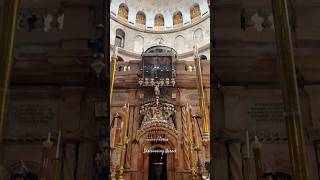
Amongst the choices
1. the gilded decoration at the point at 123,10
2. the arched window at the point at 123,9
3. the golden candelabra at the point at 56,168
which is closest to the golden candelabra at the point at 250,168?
the golden candelabra at the point at 56,168

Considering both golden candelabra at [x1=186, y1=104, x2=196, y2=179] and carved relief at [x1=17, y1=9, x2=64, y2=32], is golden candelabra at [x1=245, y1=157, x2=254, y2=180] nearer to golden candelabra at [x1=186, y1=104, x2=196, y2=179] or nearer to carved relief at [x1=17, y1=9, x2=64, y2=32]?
carved relief at [x1=17, y1=9, x2=64, y2=32]

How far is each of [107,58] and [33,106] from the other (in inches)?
27.9

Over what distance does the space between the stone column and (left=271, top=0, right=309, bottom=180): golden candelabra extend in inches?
23.1

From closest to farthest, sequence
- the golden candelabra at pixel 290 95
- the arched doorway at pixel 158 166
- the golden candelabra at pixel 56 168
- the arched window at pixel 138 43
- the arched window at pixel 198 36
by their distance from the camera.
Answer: the golden candelabra at pixel 290 95 → the golden candelabra at pixel 56 168 → the arched doorway at pixel 158 166 → the arched window at pixel 198 36 → the arched window at pixel 138 43

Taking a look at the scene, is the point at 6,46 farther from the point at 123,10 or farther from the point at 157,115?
the point at 123,10

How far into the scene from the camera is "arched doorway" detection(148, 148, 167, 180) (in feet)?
21.9

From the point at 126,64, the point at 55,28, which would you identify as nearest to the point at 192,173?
the point at 126,64

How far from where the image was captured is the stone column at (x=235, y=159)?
2.84 m

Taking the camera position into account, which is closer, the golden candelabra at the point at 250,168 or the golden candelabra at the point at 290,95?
the golden candelabra at the point at 290,95

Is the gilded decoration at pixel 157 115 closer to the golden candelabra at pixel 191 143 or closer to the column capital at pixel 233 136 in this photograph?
the golden candelabra at pixel 191 143

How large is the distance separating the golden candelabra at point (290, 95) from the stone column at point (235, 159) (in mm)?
586

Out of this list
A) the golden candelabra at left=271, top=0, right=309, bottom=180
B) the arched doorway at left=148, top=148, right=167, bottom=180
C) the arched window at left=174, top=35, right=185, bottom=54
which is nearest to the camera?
the golden candelabra at left=271, top=0, right=309, bottom=180

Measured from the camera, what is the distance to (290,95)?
243 centimetres

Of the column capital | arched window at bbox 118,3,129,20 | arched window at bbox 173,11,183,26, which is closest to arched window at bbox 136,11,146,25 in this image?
arched window at bbox 118,3,129,20
